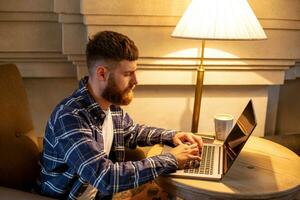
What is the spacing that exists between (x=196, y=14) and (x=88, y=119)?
60 cm

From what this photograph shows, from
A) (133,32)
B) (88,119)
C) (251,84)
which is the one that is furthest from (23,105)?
(251,84)

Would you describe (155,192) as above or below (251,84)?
below

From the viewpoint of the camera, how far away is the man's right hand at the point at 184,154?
127 centimetres

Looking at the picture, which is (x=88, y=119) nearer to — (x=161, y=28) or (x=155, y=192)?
(x=155, y=192)

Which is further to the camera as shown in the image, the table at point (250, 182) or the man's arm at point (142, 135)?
the man's arm at point (142, 135)

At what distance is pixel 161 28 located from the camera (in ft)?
5.67

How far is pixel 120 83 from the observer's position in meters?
1.29

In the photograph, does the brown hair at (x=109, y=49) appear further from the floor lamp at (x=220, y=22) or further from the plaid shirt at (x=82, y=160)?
the floor lamp at (x=220, y=22)

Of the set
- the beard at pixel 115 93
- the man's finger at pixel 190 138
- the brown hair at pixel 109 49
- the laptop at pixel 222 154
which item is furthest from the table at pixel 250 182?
the brown hair at pixel 109 49

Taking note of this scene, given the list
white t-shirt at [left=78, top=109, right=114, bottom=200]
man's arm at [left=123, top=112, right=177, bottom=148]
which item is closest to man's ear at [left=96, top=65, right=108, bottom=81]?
white t-shirt at [left=78, top=109, right=114, bottom=200]

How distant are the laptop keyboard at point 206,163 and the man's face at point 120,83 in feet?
1.07

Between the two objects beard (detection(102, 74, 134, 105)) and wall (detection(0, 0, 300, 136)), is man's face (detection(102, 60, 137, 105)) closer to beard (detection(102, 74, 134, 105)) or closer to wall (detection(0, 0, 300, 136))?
beard (detection(102, 74, 134, 105))

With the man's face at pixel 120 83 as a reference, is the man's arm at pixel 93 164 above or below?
below

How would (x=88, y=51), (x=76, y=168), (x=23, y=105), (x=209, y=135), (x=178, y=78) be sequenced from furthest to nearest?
1. (x=178, y=78)
2. (x=209, y=135)
3. (x=23, y=105)
4. (x=88, y=51)
5. (x=76, y=168)
